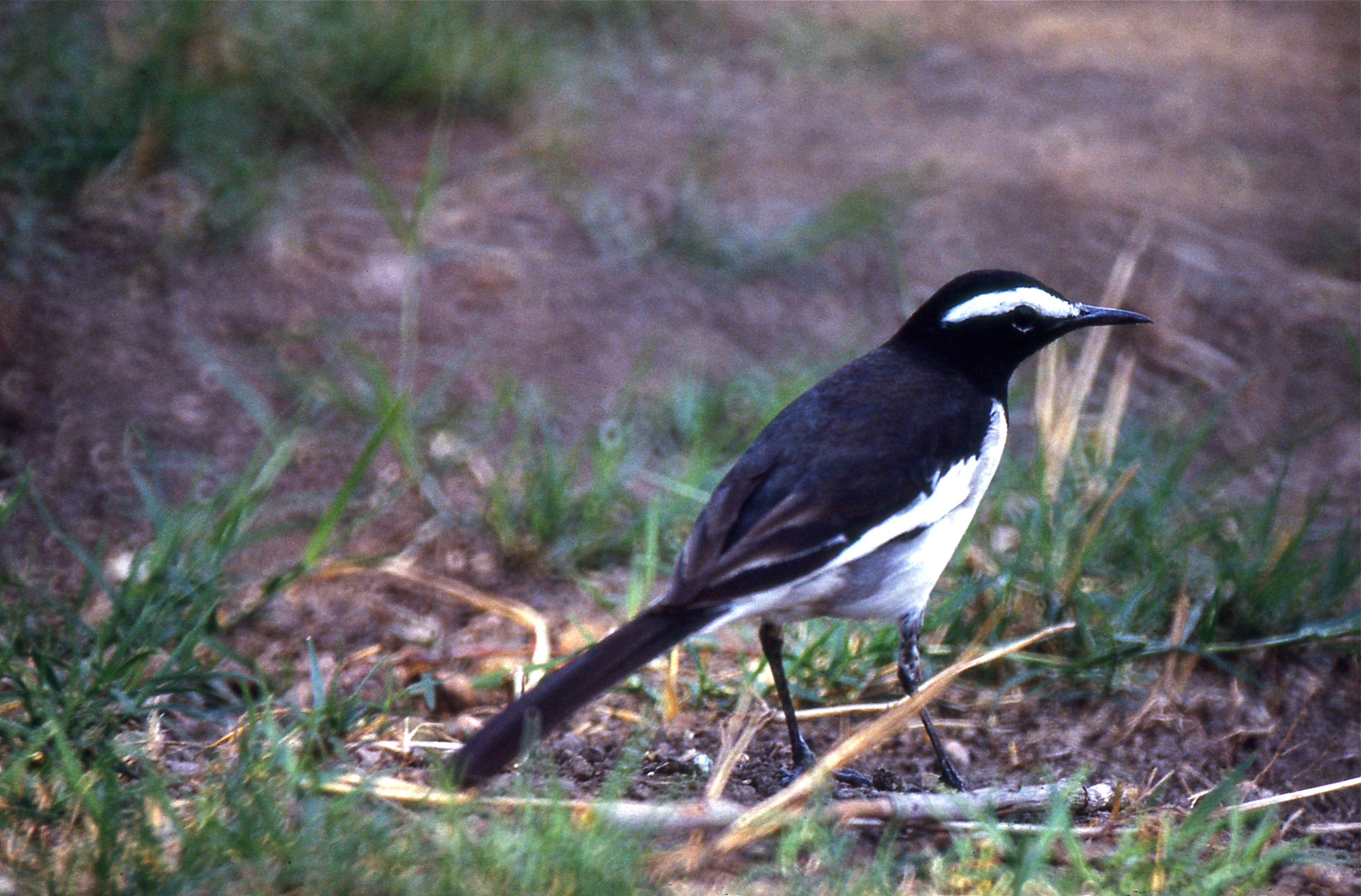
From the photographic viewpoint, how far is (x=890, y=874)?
2.79 meters

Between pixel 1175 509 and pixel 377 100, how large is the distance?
13.4 ft

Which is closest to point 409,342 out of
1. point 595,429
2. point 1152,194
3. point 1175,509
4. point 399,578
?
point 595,429

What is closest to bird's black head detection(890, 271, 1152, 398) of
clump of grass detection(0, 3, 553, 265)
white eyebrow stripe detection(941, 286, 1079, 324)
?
white eyebrow stripe detection(941, 286, 1079, 324)

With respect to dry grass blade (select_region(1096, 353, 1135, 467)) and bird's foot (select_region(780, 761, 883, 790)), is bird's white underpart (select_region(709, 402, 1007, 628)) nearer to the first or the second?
bird's foot (select_region(780, 761, 883, 790))

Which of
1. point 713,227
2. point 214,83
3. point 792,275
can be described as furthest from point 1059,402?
point 214,83

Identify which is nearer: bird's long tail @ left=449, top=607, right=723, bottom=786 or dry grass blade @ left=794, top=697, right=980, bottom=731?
bird's long tail @ left=449, top=607, right=723, bottom=786

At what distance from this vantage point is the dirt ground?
3.64 metres

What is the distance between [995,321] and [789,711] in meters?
1.20

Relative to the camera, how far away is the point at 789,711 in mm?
3273

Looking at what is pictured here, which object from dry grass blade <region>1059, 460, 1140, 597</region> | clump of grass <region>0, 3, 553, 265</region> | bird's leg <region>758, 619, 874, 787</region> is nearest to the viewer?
bird's leg <region>758, 619, 874, 787</region>

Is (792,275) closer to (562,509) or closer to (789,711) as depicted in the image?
(562,509)

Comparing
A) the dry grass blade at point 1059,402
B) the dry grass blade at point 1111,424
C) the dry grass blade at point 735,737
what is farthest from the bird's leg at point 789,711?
the dry grass blade at point 1111,424

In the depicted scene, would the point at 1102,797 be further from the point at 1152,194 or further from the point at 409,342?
the point at 1152,194

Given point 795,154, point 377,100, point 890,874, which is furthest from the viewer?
point 795,154
